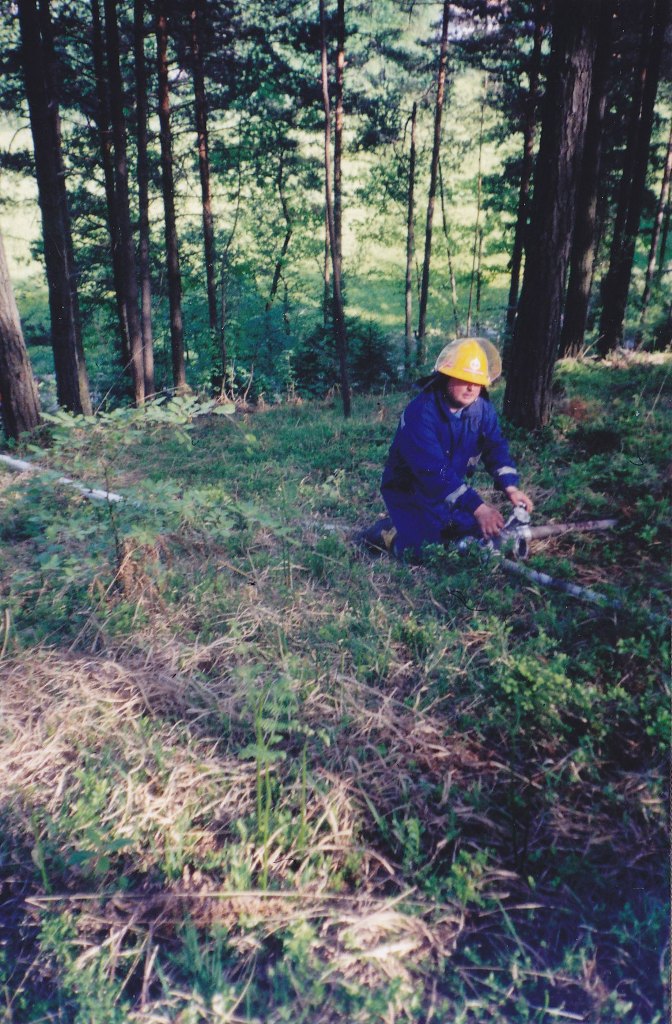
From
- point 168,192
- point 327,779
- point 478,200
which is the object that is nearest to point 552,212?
point 327,779

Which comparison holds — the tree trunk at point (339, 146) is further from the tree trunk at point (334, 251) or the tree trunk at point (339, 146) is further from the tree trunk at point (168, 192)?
the tree trunk at point (168, 192)

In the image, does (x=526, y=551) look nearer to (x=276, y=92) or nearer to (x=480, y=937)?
(x=480, y=937)

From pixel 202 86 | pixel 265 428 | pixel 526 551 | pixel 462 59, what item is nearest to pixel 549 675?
pixel 526 551

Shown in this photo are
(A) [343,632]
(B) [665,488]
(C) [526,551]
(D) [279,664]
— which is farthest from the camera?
(B) [665,488]

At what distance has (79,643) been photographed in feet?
11.0

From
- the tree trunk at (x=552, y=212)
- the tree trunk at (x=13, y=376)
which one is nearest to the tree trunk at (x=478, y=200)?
the tree trunk at (x=552, y=212)

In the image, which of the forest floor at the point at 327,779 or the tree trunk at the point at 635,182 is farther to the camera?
the tree trunk at the point at 635,182

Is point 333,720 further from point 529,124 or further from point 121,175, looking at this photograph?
point 529,124

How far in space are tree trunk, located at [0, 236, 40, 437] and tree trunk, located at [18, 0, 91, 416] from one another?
1302 millimetres

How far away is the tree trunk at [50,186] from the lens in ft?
27.0

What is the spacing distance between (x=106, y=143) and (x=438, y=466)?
13.8 metres

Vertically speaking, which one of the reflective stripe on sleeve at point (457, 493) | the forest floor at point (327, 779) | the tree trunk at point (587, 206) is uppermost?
the tree trunk at point (587, 206)

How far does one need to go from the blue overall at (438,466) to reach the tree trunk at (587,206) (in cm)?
612

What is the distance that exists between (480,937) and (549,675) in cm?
114
